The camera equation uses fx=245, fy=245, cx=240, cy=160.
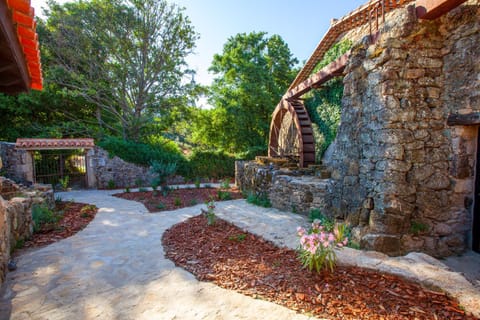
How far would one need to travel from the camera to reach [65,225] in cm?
459

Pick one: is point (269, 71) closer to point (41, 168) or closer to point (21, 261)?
point (41, 168)

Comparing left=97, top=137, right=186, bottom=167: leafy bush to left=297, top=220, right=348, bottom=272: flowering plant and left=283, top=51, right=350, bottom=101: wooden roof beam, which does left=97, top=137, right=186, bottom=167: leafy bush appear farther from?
left=297, top=220, right=348, bottom=272: flowering plant

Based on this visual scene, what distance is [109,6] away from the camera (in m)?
11.1

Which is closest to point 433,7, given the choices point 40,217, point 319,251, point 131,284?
point 319,251

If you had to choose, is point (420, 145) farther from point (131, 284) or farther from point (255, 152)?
point (255, 152)

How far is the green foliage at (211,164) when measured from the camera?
40.6 ft

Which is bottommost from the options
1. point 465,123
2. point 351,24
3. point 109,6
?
point 465,123

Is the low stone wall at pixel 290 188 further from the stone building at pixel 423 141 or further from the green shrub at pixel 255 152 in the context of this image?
the green shrub at pixel 255 152

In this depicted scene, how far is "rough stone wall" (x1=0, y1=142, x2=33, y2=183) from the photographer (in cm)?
869

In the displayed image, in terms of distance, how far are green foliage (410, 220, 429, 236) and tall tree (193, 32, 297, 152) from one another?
390 inches

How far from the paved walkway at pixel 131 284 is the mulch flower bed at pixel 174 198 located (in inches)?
104

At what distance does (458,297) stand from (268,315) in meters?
1.45

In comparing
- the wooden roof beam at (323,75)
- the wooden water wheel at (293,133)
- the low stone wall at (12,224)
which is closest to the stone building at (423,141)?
the wooden roof beam at (323,75)

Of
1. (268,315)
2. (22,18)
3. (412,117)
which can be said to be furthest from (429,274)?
(22,18)
